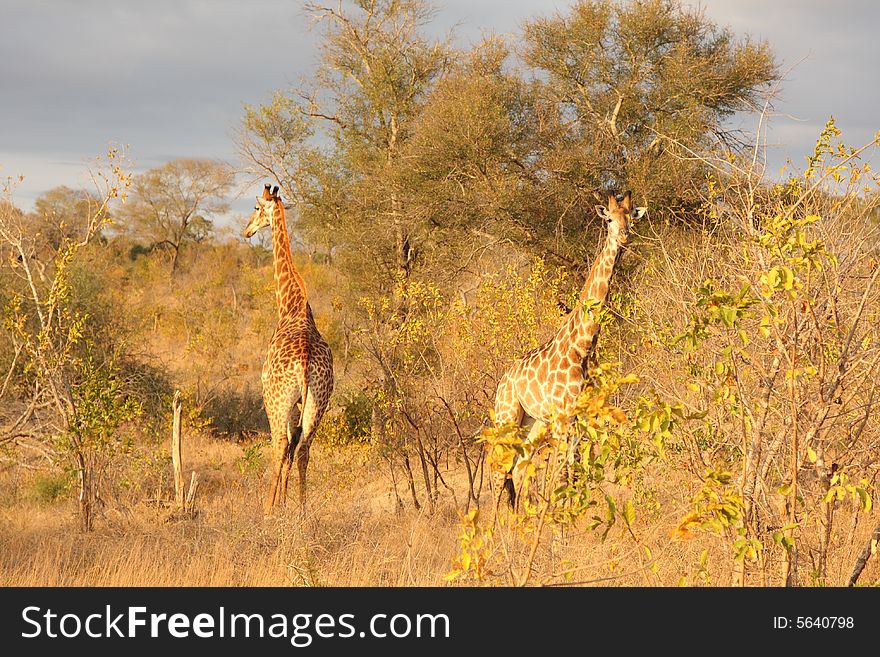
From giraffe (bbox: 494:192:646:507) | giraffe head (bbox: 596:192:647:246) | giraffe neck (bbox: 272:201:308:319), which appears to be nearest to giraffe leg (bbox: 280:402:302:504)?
giraffe neck (bbox: 272:201:308:319)

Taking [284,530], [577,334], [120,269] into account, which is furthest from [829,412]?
[120,269]

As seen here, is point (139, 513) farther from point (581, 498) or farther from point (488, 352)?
point (581, 498)

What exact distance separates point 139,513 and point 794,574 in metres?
5.75

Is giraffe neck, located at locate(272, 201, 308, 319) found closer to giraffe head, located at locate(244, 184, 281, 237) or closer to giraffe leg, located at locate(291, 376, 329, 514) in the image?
giraffe head, located at locate(244, 184, 281, 237)

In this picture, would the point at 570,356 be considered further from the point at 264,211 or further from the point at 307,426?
the point at 264,211

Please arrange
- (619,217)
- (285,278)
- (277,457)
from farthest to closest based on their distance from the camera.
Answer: (285,278) → (277,457) → (619,217)

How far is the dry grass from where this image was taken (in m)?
5.49

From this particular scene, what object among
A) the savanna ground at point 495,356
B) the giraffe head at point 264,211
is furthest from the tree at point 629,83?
the giraffe head at point 264,211

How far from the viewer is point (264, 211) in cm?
909

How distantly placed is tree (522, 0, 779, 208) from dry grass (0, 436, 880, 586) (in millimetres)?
6713

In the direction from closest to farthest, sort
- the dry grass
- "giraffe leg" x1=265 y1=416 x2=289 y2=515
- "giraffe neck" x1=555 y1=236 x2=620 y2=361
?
the dry grass → "giraffe neck" x1=555 y1=236 x2=620 y2=361 → "giraffe leg" x1=265 y1=416 x2=289 y2=515

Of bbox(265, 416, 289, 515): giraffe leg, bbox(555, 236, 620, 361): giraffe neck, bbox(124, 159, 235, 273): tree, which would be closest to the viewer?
bbox(555, 236, 620, 361): giraffe neck

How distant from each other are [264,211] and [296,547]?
422 centimetres

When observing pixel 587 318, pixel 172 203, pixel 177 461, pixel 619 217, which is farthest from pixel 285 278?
pixel 172 203
